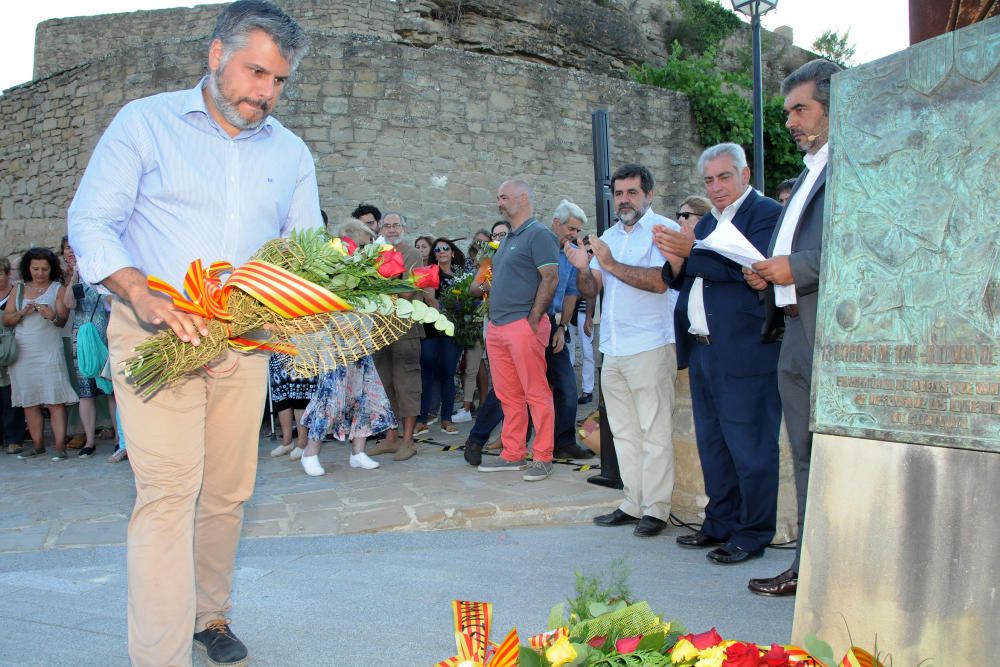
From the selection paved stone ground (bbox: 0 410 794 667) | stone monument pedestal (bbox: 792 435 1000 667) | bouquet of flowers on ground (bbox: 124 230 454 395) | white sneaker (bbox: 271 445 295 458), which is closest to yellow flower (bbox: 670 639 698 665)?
stone monument pedestal (bbox: 792 435 1000 667)

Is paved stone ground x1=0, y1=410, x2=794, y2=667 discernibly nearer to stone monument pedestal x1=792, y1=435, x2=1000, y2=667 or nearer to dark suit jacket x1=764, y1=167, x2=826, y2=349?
stone monument pedestal x1=792, y1=435, x2=1000, y2=667

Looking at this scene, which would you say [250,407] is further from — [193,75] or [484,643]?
[193,75]

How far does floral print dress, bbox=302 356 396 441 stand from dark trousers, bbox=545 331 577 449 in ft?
4.88

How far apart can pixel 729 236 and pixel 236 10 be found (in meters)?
2.19

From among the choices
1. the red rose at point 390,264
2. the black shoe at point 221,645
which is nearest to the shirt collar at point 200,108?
the red rose at point 390,264

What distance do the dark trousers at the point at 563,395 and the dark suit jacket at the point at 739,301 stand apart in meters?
3.11

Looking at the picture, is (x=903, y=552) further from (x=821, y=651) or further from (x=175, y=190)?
(x=175, y=190)

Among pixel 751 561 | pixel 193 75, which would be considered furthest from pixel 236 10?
pixel 193 75

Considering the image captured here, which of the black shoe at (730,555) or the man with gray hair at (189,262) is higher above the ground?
the man with gray hair at (189,262)

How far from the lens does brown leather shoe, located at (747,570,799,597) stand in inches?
166

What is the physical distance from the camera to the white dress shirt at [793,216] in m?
Answer: 3.94

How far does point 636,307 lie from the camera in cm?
561

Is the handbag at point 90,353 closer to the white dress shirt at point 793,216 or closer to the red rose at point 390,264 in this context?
the red rose at point 390,264

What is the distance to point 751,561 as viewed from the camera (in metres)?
4.90
